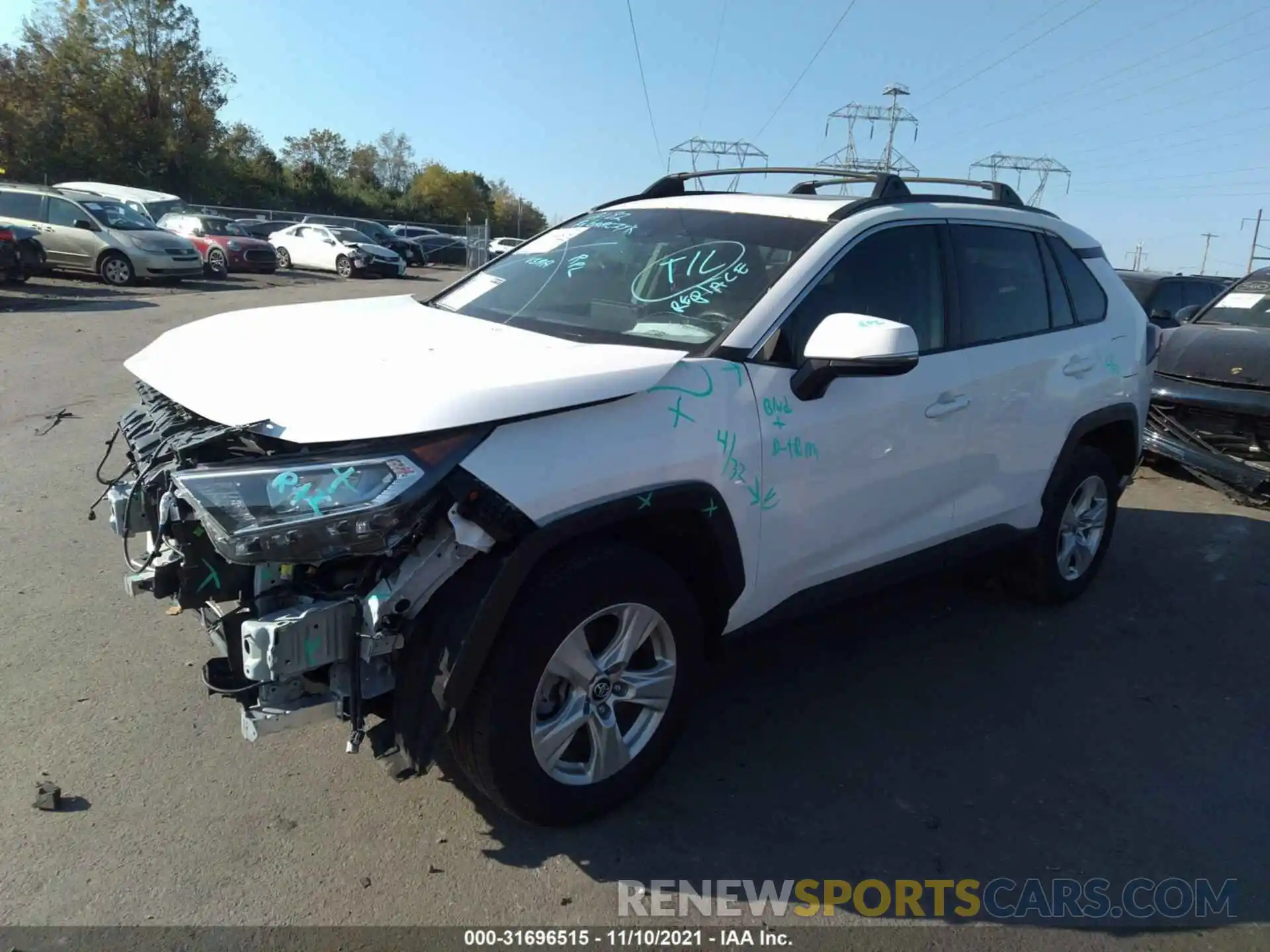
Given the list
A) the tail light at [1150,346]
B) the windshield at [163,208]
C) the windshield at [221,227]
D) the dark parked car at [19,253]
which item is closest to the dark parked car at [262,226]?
the windshield at [163,208]

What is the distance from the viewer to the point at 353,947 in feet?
7.98

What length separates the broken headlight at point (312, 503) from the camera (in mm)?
2309

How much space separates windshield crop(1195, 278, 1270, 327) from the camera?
29.0 ft

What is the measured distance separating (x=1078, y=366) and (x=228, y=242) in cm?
2368

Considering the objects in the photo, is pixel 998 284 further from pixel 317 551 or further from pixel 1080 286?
pixel 317 551

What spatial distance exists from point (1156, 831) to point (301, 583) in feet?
9.21

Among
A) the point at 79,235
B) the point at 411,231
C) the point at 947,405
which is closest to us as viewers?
the point at 947,405

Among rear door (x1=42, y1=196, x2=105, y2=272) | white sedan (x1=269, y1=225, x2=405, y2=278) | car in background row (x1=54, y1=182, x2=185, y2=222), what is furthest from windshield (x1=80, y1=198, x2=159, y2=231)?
white sedan (x1=269, y1=225, x2=405, y2=278)

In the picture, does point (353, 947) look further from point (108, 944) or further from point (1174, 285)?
point (1174, 285)

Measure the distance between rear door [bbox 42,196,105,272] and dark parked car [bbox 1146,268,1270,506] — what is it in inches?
718

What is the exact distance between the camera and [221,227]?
25.2 meters

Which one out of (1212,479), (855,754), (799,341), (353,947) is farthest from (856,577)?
(1212,479)

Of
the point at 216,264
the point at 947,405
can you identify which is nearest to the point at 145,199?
the point at 216,264

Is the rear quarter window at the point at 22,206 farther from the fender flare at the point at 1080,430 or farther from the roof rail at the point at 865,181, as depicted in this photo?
the fender flare at the point at 1080,430
